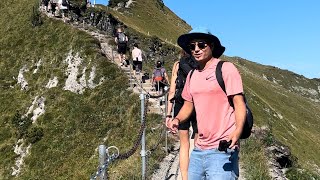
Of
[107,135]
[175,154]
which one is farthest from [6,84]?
[175,154]

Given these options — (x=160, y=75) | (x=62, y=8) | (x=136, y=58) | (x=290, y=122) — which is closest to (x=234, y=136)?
(x=160, y=75)

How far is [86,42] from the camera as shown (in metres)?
30.4

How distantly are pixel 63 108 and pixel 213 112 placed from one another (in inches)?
860

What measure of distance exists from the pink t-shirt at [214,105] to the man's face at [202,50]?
5.0 inches

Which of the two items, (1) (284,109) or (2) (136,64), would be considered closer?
(2) (136,64)

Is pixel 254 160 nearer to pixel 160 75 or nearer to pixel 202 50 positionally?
pixel 202 50

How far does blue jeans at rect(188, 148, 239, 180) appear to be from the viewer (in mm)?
5277

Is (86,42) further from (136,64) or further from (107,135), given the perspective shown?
(107,135)

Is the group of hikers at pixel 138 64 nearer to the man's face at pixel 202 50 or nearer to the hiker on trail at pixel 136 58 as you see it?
the hiker on trail at pixel 136 58

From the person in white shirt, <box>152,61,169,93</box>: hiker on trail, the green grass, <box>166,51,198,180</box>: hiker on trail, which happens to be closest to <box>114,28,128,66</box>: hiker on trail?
<box>152,61,169,93</box>: hiker on trail

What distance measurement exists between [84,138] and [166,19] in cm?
9033

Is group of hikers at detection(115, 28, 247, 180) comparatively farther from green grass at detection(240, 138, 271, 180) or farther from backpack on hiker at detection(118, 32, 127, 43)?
backpack on hiker at detection(118, 32, 127, 43)

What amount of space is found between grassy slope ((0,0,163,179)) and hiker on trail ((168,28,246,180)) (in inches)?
290

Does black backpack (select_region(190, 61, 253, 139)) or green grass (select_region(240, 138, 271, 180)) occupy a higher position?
black backpack (select_region(190, 61, 253, 139))
